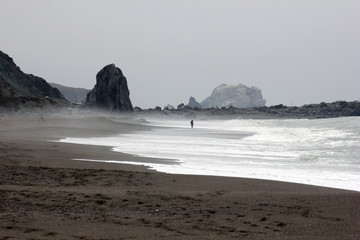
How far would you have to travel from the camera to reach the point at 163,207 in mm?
7172

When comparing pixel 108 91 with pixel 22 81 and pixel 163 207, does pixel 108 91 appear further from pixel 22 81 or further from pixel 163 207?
pixel 163 207

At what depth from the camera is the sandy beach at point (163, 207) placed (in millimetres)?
5648

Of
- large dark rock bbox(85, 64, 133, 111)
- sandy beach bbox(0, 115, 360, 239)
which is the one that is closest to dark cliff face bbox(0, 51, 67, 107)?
large dark rock bbox(85, 64, 133, 111)

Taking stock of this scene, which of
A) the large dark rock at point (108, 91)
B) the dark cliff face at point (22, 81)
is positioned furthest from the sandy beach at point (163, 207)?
the large dark rock at point (108, 91)

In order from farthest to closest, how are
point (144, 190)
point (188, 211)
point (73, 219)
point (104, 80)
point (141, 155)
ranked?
point (104, 80) → point (141, 155) → point (144, 190) → point (188, 211) → point (73, 219)

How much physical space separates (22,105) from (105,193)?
49963mm

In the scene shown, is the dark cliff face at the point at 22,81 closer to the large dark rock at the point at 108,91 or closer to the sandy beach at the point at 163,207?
the large dark rock at the point at 108,91

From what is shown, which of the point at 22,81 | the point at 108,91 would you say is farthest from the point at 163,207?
the point at 22,81

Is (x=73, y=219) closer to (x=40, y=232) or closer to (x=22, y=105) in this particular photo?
(x=40, y=232)

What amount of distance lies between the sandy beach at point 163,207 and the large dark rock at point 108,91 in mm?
69369

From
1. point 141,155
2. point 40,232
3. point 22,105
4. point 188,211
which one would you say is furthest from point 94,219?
point 22,105

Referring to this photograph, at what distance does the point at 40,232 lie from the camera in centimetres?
549

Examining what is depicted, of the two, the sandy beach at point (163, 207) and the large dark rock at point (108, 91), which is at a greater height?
the large dark rock at point (108, 91)

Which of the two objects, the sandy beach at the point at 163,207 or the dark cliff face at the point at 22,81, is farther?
the dark cliff face at the point at 22,81
